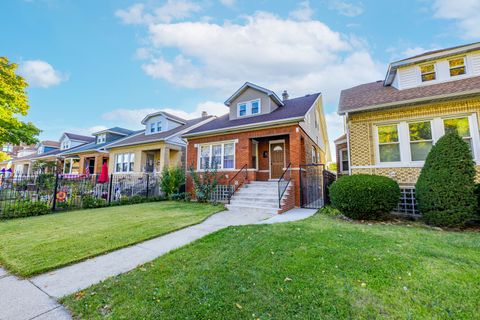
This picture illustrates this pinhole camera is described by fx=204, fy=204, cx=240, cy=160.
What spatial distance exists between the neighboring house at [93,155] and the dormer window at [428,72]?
85.7 feet

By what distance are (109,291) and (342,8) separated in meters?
14.2

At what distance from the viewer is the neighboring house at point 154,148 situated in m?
17.8

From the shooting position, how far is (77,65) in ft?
51.6

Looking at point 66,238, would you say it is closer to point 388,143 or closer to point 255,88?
point 388,143

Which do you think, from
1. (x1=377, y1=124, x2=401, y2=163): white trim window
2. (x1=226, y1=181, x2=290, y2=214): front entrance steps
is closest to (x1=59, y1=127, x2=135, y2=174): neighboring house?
(x1=226, y1=181, x2=290, y2=214): front entrance steps

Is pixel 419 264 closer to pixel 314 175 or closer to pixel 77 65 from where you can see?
pixel 314 175

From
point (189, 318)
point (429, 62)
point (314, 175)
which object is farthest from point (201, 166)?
point (429, 62)

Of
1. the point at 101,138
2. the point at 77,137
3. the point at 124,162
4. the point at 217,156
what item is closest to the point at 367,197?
the point at 217,156

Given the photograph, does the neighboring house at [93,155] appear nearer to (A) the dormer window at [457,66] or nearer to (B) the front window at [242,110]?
(B) the front window at [242,110]

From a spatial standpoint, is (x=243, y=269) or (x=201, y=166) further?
(x=201, y=166)

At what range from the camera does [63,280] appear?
323 cm

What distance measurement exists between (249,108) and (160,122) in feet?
35.4

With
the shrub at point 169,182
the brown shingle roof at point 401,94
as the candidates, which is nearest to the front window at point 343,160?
the brown shingle roof at point 401,94

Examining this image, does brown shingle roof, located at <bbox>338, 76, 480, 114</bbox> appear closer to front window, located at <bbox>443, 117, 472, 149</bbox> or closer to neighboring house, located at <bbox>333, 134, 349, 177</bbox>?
front window, located at <bbox>443, 117, 472, 149</bbox>
